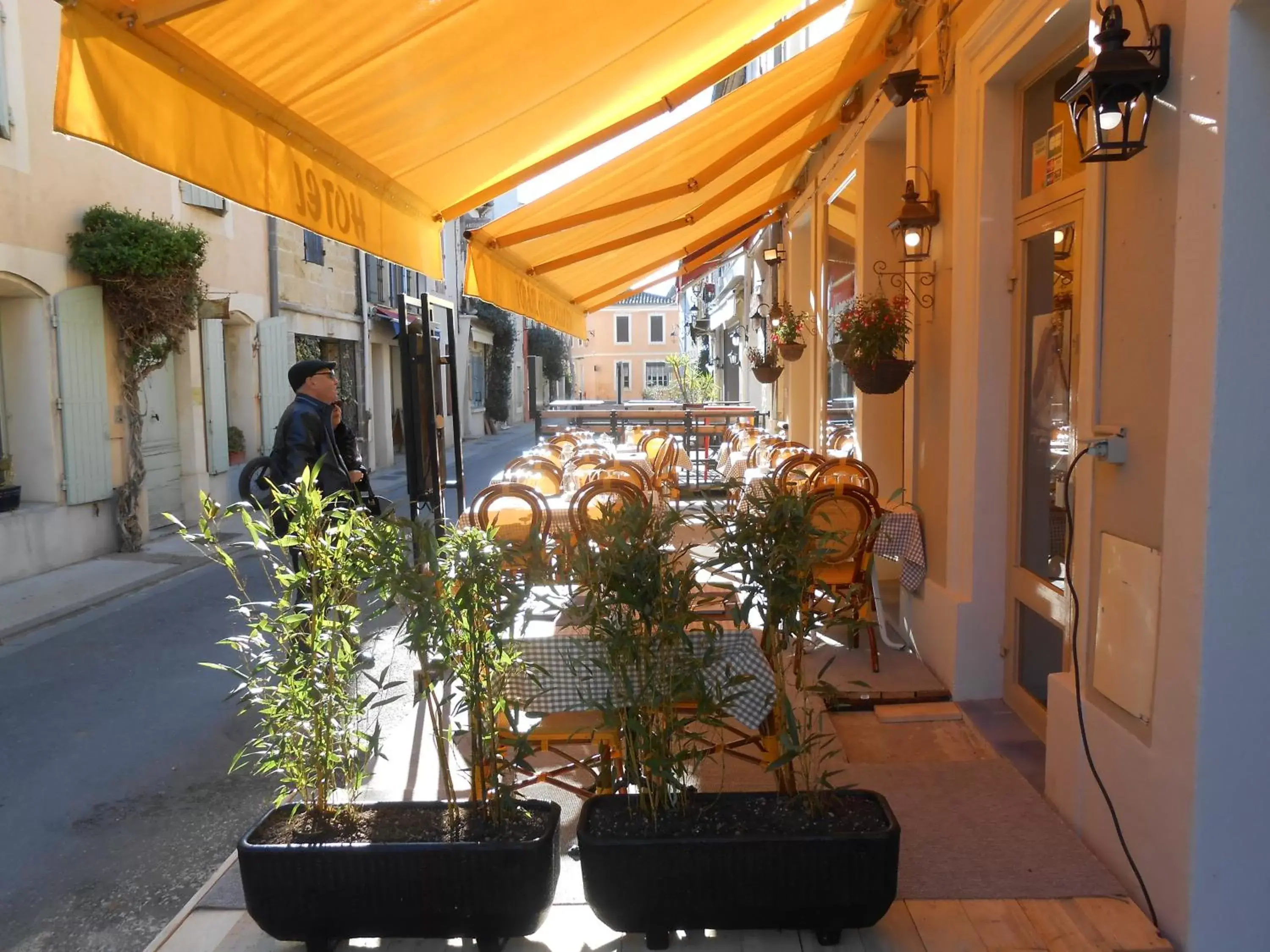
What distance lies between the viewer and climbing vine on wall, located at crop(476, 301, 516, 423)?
30.9 m

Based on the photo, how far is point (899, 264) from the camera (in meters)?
6.88

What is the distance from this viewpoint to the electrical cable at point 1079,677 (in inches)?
105

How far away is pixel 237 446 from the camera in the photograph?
1411cm

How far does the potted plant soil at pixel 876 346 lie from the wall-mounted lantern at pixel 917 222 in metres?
0.30

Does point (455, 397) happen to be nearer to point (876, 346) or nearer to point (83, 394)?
point (876, 346)

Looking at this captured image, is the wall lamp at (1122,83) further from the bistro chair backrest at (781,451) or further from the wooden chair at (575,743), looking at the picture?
the bistro chair backrest at (781,451)

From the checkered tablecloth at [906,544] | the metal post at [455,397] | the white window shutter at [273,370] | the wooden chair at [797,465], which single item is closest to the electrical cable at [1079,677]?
the checkered tablecloth at [906,544]

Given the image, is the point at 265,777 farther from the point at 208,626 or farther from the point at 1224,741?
the point at 1224,741

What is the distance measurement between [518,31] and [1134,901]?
3403 mm

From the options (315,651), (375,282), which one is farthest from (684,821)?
(375,282)

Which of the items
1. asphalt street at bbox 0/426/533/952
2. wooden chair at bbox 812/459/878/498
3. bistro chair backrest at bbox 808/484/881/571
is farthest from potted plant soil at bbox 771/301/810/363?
asphalt street at bbox 0/426/533/952

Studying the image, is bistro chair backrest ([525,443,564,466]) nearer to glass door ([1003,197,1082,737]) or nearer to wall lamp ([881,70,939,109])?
wall lamp ([881,70,939,109])

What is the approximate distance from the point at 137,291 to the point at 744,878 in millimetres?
9046

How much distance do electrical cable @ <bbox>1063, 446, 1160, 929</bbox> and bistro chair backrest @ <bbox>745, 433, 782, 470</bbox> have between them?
5402 mm
